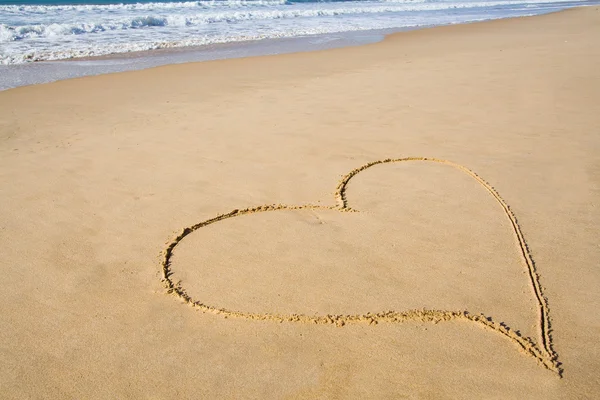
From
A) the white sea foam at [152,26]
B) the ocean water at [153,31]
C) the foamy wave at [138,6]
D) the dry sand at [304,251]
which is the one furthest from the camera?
the foamy wave at [138,6]

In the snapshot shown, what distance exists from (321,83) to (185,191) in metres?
4.61

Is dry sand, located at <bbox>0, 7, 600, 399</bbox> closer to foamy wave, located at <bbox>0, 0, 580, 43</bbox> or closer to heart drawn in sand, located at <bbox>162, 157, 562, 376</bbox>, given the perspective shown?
heart drawn in sand, located at <bbox>162, 157, 562, 376</bbox>

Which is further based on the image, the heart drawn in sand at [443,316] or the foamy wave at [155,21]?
the foamy wave at [155,21]

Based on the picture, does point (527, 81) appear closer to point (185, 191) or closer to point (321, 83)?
point (321, 83)

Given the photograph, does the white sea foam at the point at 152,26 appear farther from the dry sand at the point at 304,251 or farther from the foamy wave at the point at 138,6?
the dry sand at the point at 304,251

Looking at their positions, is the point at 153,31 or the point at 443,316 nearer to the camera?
the point at 443,316

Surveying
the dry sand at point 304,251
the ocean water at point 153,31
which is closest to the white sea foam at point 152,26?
the ocean water at point 153,31

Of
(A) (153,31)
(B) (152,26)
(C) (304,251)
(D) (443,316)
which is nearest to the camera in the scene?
(D) (443,316)

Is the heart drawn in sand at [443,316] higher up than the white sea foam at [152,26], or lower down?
higher up

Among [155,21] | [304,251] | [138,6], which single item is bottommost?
[138,6]

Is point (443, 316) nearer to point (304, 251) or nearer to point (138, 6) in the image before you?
point (304, 251)

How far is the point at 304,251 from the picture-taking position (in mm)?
3234

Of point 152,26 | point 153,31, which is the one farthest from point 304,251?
point 152,26

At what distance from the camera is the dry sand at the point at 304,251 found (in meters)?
2.30
